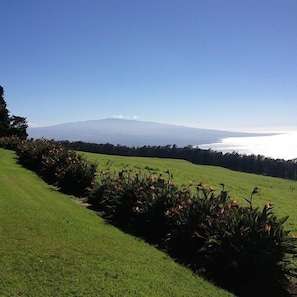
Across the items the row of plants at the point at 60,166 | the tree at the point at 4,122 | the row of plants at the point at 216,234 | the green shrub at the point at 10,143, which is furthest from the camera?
the tree at the point at 4,122

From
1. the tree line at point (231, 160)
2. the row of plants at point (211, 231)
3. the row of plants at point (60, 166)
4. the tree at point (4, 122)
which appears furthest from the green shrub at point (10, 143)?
the tree line at point (231, 160)

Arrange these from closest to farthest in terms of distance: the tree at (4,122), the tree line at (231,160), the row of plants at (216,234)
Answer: the row of plants at (216,234) → the tree at (4,122) → the tree line at (231,160)

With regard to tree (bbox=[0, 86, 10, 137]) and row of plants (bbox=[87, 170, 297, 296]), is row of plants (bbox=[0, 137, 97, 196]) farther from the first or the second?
tree (bbox=[0, 86, 10, 137])

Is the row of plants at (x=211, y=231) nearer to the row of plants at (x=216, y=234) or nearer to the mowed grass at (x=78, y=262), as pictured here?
the row of plants at (x=216, y=234)

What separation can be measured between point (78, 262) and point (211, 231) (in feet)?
8.02

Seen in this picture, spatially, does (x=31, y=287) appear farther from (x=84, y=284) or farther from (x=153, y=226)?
(x=153, y=226)

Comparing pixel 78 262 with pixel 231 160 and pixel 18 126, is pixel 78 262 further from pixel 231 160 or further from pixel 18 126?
pixel 231 160

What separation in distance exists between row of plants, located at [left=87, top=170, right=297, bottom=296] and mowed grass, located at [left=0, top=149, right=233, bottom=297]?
0.49 meters

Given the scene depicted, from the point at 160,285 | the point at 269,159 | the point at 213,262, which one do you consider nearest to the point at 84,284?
the point at 160,285

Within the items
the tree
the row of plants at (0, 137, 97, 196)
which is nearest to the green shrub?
the row of plants at (0, 137, 97, 196)

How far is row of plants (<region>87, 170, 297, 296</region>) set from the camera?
562 centimetres

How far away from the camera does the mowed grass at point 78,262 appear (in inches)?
185

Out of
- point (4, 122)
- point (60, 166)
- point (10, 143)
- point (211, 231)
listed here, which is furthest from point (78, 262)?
point (4, 122)

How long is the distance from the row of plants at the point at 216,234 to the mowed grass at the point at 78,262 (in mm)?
495
